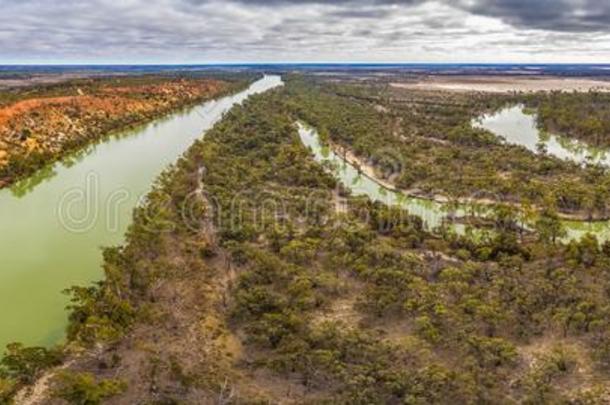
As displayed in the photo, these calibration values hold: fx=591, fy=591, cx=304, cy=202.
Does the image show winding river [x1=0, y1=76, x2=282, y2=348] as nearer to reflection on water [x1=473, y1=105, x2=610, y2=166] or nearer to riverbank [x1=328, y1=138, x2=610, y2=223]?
riverbank [x1=328, y1=138, x2=610, y2=223]

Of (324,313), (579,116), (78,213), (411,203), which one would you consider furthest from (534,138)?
(324,313)

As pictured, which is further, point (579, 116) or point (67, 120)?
point (579, 116)

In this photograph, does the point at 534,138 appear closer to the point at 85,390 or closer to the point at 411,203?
the point at 411,203

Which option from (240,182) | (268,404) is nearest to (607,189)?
(240,182)

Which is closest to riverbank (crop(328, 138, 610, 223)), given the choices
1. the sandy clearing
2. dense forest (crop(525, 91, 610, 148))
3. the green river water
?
the green river water

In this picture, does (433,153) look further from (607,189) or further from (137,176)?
(137,176)
